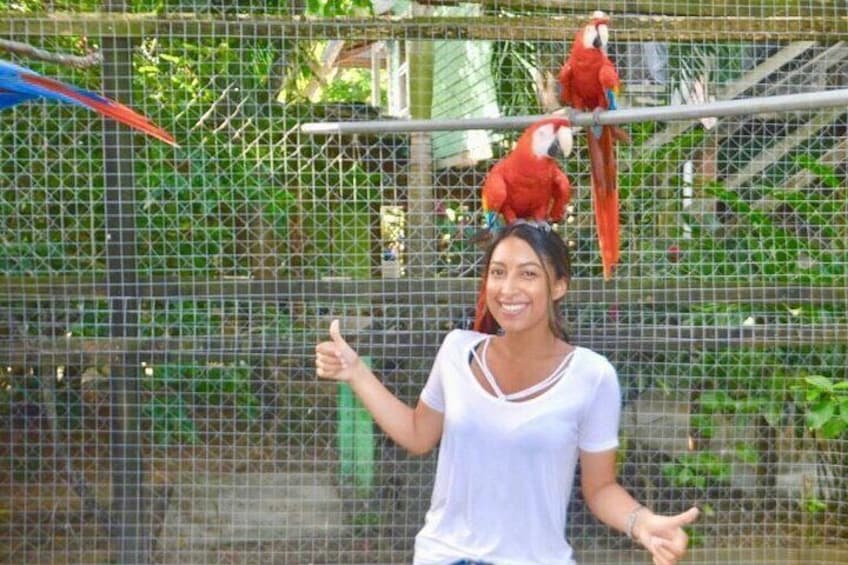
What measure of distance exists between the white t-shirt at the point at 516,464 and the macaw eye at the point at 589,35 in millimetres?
924

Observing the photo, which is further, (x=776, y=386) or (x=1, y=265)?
(x=776, y=386)

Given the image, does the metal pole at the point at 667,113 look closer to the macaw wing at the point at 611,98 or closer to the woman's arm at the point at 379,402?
the macaw wing at the point at 611,98

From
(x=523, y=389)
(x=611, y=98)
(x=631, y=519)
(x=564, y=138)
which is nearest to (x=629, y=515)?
(x=631, y=519)

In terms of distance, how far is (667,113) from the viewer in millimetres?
1658

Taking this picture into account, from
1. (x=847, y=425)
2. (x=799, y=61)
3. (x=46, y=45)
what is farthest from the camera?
(x=799, y=61)

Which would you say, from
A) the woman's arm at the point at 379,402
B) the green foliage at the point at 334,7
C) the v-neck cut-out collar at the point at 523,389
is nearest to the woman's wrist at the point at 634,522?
the v-neck cut-out collar at the point at 523,389

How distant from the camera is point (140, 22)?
286 cm

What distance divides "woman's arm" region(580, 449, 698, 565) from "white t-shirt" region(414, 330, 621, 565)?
35mm

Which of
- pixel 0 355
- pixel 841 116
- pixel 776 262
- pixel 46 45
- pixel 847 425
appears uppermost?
pixel 46 45

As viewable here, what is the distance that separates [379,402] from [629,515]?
0.44 meters

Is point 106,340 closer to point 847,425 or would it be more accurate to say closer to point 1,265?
point 1,265

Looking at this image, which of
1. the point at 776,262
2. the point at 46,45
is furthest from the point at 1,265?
the point at 776,262

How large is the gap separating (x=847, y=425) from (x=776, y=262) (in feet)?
1.65

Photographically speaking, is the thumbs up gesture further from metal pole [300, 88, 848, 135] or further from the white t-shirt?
metal pole [300, 88, 848, 135]
